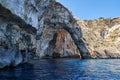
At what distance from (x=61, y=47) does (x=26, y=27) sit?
52998mm

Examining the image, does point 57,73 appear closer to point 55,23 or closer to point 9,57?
point 9,57

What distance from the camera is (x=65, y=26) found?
9850 centimetres

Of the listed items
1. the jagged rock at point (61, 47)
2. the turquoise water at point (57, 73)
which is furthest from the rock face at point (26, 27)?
the turquoise water at point (57, 73)

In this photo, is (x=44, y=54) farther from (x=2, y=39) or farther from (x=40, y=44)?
(x=2, y=39)

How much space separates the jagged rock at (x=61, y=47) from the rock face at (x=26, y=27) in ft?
3.83

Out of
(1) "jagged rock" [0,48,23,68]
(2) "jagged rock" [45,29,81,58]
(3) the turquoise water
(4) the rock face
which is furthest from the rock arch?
(3) the turquoise water

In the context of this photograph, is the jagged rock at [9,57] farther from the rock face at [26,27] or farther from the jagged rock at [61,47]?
the jagged rock at [61,47]

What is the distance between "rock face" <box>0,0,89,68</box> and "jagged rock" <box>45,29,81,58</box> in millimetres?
1167

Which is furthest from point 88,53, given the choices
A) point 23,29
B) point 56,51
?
point 23,29

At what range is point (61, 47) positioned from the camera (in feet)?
358

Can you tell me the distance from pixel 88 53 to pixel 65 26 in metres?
19.0

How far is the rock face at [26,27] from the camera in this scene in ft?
153

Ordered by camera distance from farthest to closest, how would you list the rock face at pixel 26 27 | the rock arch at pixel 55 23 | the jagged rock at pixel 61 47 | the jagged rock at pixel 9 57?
the jagged rock at pixel 61 47
the rock arch at pixel 55 23
the rock face at pixel 26 27
the jagged rock at pixel 9 57

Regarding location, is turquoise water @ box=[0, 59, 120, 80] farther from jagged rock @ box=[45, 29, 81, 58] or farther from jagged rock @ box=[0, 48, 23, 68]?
jagged rock @ box=[45, 29, 81, 58]
